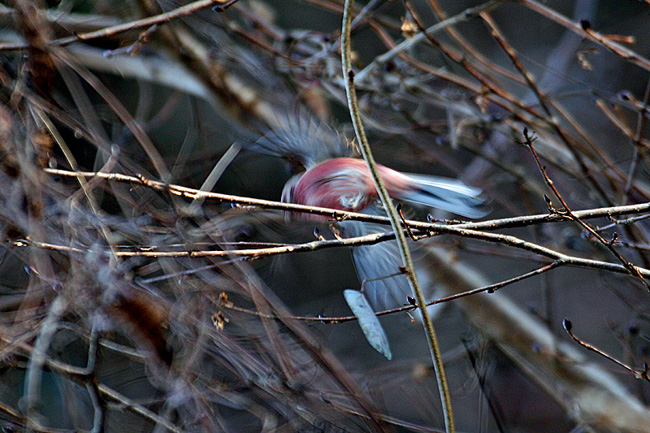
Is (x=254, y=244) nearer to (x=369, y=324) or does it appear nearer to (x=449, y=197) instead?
(x=369, y=324)

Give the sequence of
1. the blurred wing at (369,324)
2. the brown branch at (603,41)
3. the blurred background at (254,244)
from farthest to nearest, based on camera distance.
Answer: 1. the brown branch at (603,41)
2. the blurred background at (254,244)
3. the blurred wing at (369,324)

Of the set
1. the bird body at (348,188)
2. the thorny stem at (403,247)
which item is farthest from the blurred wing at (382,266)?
the thorny stem at (403,247)

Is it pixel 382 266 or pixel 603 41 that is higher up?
pixel 603 41

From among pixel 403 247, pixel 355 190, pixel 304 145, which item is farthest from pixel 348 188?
pixel 403 247

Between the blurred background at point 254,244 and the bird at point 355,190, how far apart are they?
0.17 feet

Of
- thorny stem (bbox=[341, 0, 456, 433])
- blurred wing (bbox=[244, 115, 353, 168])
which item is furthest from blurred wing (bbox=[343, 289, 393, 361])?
blurred wing (bbox=[244, 115, 353, 168])

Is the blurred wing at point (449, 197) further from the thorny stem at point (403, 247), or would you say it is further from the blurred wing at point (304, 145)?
the thorny stem at point (403, 247)

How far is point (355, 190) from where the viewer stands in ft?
5.23

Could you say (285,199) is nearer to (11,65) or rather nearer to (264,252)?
(264,252)

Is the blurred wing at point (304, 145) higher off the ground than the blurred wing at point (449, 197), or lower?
lower

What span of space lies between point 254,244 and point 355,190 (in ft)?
2.08

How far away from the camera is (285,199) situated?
64.8 inches

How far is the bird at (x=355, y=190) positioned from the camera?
1452mm

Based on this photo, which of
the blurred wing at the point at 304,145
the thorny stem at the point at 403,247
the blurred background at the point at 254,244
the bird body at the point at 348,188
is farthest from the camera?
the blurred wing at the point at 304,145
